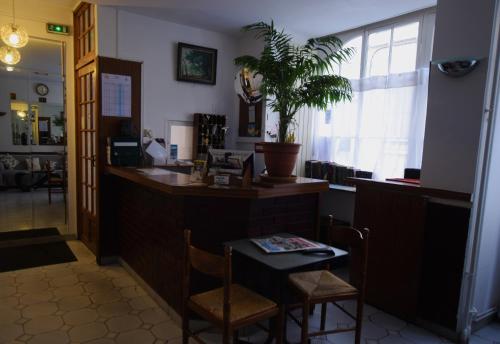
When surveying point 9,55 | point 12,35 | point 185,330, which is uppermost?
point 12,35

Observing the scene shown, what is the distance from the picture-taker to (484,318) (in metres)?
2.74

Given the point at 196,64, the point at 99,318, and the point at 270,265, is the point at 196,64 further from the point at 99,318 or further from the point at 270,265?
the point at 270,265

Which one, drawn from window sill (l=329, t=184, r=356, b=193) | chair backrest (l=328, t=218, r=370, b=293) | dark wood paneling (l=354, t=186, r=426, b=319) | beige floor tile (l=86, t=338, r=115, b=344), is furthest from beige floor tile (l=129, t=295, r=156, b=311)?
window sill (l=329, t=184, r=356, b=193)

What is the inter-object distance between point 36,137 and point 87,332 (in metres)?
3.09

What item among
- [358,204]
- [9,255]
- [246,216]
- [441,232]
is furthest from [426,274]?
[9,255]

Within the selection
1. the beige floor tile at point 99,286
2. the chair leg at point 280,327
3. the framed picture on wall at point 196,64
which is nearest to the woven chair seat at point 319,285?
the chair leg at point 280,327

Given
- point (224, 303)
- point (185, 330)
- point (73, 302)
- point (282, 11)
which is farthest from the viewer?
point (282, 11)

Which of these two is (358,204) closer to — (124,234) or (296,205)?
(296,205)

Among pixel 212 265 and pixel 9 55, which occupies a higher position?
pixel 9 55

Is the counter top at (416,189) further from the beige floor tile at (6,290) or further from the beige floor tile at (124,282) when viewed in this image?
the beige floor tile at (6,290)

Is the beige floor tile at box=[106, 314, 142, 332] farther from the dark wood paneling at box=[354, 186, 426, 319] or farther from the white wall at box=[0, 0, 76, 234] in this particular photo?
the white wall at box=[0, 0, 76, 234]

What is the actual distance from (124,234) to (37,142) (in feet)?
6.54

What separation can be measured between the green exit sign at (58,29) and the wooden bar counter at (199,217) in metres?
2.17

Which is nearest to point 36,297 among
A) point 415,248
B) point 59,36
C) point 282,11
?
point 59,36
